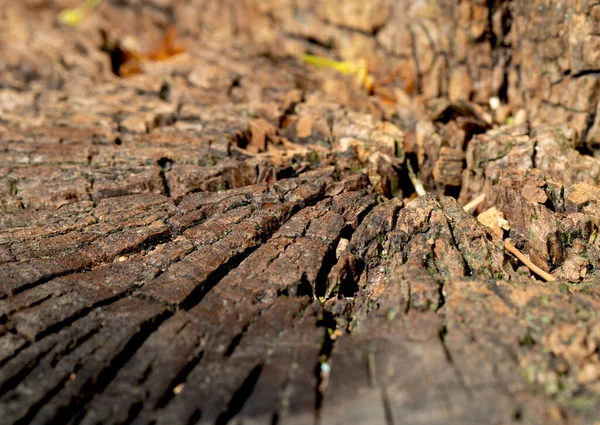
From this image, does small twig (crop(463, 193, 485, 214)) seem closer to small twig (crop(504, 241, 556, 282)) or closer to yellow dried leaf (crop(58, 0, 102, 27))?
small twig (crop(504, 241, 556, 282))

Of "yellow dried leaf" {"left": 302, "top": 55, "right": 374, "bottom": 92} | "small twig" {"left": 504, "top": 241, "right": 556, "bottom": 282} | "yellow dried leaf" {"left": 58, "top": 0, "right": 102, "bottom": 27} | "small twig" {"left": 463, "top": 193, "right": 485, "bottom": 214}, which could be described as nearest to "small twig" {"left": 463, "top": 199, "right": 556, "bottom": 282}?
"small twig" {"left": 504, "top": 241, "right": 556, "bottom": 282}

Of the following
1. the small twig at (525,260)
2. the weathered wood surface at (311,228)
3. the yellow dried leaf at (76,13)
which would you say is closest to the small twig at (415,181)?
the weathered wood surface at (311,228)

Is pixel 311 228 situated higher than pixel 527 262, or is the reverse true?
pixel 311 228

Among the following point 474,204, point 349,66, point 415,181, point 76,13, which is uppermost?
point 76,13

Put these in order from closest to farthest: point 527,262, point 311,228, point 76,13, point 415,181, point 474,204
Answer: point 527,262 < point 311,228 < point 474,204 < point 415,181 < point 76,13

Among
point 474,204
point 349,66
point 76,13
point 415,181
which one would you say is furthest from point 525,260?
point 76,13

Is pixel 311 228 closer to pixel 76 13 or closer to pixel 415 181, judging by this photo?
pixel 415 181
